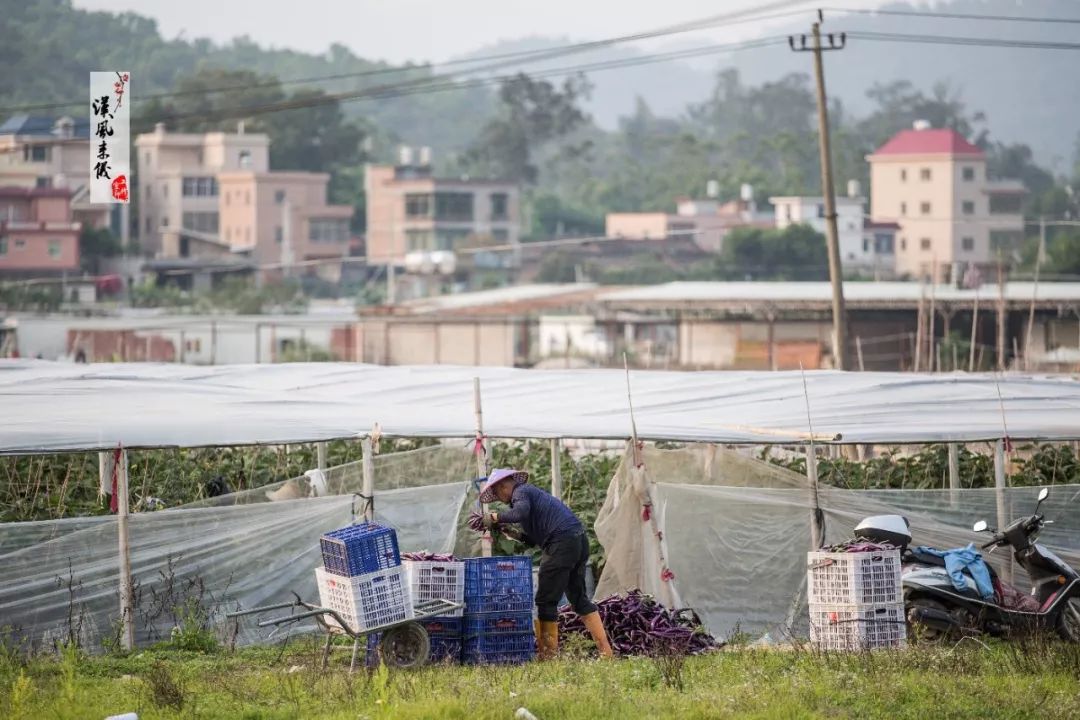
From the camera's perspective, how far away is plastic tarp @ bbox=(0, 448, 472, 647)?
39.3 feet

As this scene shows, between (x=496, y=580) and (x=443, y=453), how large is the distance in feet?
12.1

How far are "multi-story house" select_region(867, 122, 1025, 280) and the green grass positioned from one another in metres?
77.7

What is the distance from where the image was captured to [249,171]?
285 ft

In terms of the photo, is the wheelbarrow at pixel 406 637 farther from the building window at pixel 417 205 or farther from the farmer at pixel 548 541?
the building window at pixel 417 205

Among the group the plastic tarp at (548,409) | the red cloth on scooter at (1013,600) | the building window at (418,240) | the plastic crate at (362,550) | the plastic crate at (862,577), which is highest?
the building window at (418,240)

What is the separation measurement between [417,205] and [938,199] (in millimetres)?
27776

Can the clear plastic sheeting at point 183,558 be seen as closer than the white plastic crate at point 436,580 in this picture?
No

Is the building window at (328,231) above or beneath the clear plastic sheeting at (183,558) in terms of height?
above

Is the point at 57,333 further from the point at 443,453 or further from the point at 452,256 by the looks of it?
the point at 443,453

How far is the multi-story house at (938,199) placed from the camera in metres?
88.1

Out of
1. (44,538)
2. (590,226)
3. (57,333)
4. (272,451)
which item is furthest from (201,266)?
(44,538)

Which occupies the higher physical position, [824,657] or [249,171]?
[249,171]

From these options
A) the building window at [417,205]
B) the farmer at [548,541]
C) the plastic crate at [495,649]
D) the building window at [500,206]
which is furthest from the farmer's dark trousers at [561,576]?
the building window at [500,206]

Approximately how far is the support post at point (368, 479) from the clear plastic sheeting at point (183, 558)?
15 centimetres
